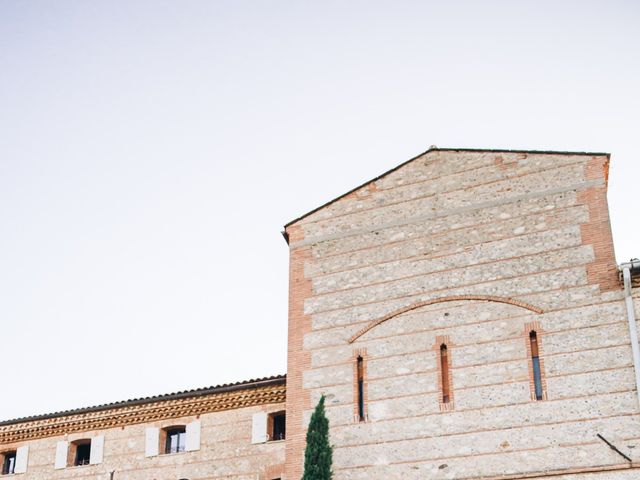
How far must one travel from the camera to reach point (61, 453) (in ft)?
84.5

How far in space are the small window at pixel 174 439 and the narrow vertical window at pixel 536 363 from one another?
10005 millimetres

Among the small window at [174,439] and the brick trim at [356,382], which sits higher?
the brick trim at [356,382]

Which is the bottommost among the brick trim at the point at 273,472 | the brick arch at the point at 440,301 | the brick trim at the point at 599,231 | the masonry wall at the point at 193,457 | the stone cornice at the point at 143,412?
the brick trim at the point at 273,472

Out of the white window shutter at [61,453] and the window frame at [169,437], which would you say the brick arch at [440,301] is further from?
the white window shutter at [61,453]


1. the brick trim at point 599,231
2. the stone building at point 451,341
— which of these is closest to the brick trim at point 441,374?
the stone building at point 451,341

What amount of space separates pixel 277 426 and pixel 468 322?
6.26 meters

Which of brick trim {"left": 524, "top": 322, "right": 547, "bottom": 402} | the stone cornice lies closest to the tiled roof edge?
the stone cornice

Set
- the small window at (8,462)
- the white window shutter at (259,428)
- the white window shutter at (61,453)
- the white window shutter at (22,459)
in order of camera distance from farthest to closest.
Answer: the small window at (8,462), the white window shutter at (22,459), the white window shutter at (61,453), the white window shutter at (259,428)

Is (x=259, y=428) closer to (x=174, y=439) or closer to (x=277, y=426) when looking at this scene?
(x=277, y=426)

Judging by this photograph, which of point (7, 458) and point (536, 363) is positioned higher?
point (536, 363)

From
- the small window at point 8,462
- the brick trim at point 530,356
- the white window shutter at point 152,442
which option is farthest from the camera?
the small window at point 8,462

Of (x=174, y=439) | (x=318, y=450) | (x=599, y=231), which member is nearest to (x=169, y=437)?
(x=174, y=439)

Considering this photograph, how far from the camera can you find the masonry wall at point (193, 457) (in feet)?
74.5

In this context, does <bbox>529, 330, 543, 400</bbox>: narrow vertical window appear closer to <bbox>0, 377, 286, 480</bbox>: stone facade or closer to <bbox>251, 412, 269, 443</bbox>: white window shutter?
<bbox>0, 377, 286, 480</bbox>: stone facade
